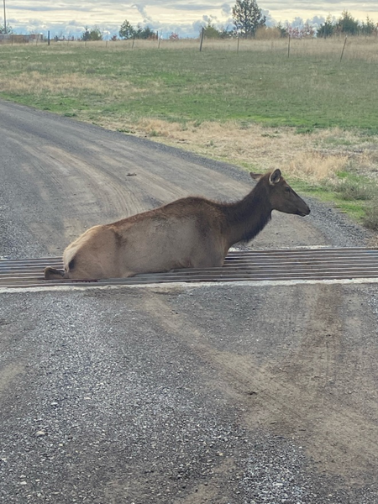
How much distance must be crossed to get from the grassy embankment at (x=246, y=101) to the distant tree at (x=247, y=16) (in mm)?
53779

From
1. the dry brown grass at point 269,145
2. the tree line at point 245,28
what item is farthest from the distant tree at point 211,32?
the dry brown grass at point 269,145

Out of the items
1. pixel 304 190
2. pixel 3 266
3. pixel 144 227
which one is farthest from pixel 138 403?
pixel 304 190

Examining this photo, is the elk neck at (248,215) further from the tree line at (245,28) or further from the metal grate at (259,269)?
the tree line at (245,28)

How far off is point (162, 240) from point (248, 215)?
1627 millimetres

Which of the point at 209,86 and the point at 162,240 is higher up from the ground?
the point at 162,240

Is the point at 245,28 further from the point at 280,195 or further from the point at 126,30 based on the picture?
the point at 280,195

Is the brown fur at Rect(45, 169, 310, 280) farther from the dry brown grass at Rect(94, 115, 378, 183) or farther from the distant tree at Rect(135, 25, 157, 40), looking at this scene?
the distant tree at Rect(135, 25, 157, 40)

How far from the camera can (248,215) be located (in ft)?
33.4

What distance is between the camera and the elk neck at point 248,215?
32.6 ft

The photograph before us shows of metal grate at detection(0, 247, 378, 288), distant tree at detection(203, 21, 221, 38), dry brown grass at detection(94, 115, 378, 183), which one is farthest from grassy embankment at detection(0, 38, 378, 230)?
distant tree at detection(203, 21, 221, 38)

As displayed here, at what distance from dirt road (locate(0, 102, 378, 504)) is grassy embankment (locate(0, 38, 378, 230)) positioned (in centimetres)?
512

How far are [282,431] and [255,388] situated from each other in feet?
2.30

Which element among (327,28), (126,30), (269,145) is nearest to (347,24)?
(327,28)

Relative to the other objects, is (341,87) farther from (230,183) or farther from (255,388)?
(255,388)
